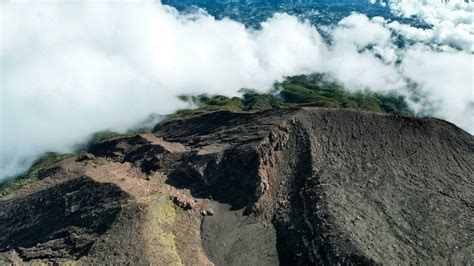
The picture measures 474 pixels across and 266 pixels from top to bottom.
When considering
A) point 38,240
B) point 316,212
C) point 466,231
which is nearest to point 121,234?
point 38,240

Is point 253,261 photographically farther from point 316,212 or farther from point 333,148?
point 333,148

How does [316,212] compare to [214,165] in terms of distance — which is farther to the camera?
[214,165]

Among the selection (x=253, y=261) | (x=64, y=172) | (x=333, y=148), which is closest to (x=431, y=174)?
(x=333, y=148)

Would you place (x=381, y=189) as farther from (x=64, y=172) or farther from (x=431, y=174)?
(x=64, y=172)

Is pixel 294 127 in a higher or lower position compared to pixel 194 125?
higher

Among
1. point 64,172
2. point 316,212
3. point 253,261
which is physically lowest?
point 64,172

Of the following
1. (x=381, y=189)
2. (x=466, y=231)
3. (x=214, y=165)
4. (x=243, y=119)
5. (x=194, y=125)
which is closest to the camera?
(x=466, y=231)

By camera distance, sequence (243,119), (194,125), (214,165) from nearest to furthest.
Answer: (214,165) → (243,119) → (194,125)
